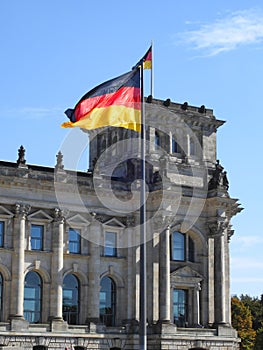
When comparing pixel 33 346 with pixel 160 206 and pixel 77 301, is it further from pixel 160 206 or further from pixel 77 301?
pixel 160 206

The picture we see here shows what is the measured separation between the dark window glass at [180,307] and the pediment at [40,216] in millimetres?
12064

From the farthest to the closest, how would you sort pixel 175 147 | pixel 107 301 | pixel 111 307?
1. pixel 175 147
2. pixel 111 307
3. pixel 107 301

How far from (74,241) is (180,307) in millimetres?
10376

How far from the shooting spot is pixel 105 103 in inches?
1636

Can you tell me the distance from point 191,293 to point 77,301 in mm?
9662

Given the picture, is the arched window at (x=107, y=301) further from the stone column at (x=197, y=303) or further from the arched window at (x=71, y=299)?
the stone column at (x=197, y=303)

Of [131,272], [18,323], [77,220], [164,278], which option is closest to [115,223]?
[77,220]

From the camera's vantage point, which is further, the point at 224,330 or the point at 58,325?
the point at 224,330

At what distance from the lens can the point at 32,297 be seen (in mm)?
60844

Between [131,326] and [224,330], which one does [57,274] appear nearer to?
[131,326]

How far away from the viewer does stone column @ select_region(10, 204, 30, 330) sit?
5862cm

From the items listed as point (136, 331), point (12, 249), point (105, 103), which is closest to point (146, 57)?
point (105, 103)

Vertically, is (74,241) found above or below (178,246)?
below

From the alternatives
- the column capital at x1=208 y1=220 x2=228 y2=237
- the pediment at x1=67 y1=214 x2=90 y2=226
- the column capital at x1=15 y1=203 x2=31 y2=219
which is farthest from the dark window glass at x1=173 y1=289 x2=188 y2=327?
the column capital at x1=15 y1=203 x2=31 y2=219
